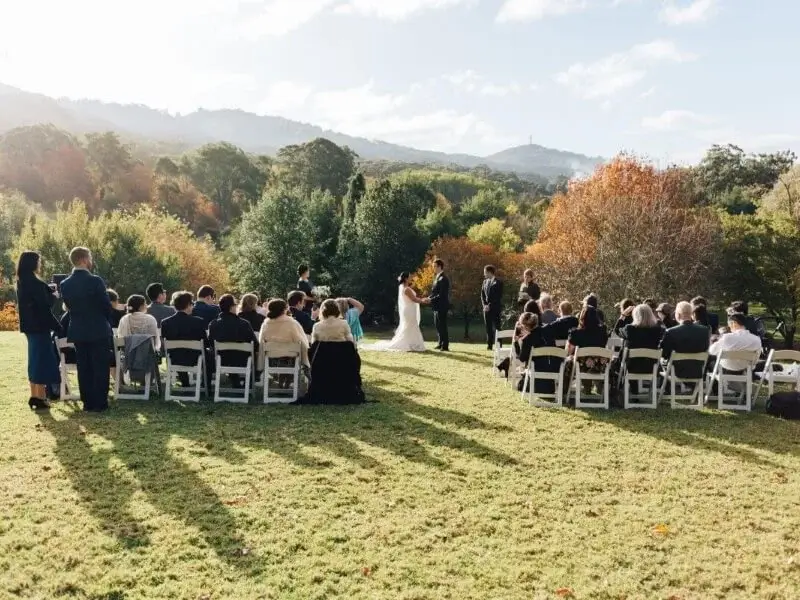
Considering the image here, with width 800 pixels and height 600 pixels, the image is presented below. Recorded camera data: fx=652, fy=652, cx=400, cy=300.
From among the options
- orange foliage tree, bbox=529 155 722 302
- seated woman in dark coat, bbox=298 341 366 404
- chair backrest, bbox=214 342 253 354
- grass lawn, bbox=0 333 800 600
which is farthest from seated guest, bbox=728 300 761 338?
orange foliage tree, bbox=529 155 722 302

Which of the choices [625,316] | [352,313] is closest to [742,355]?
[625,316]

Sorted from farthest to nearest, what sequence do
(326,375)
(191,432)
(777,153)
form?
(777,153) → (326,375) → (191,432)

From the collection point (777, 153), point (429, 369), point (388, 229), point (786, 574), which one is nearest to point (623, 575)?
point (786, 574)

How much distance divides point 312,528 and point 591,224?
34076 mm

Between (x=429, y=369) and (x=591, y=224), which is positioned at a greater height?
(x=591, y=224)

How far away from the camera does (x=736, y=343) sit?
10055mm

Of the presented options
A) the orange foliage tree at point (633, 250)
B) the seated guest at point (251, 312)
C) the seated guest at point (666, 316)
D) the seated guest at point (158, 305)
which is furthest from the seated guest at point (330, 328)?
the orange foliage tree at point (633, 250)

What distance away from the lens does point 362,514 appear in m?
5.57

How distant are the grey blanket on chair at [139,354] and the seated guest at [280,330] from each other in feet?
5.42

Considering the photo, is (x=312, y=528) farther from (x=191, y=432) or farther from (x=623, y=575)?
(x=191, y=432)

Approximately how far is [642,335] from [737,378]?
1613 mm

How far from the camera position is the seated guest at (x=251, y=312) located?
35.7 feet

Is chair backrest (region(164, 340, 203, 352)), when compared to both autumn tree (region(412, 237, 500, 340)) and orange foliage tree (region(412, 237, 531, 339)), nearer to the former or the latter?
orange foliage tree (region(412, 237, 531, 339))

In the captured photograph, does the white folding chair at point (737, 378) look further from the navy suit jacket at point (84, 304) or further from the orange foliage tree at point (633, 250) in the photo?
the orange foliage tree at point (633, 250)
